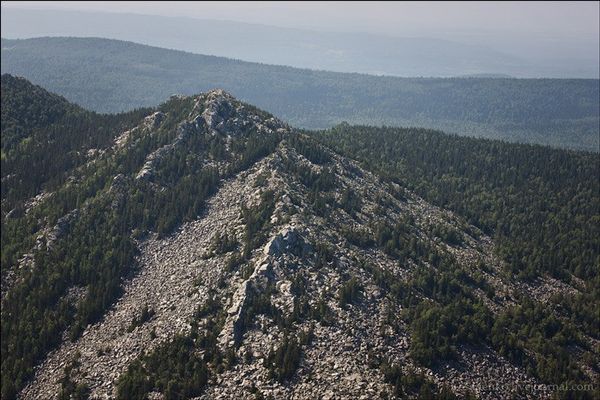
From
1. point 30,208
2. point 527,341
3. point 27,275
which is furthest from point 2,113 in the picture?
point 527,341

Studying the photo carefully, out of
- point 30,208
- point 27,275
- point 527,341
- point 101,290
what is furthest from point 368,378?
point 30,208

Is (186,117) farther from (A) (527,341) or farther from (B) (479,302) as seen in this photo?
(A) (527,341)

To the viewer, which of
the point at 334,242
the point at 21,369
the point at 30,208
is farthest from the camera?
the point at 30,208

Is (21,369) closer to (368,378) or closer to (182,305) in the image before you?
(182,305)

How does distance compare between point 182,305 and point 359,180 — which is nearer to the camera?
point 182,305

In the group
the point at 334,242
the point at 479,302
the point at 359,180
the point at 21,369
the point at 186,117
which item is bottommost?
the point at 21,369

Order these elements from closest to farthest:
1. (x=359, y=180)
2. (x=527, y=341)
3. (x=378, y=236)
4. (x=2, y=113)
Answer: (x=527, y=341) → (x=378, y=236) → (x=359, y=180) → (x=2, y=113)

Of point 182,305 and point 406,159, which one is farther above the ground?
point 406,159
